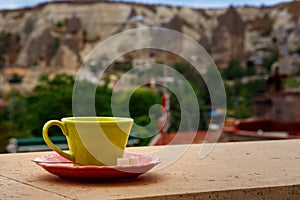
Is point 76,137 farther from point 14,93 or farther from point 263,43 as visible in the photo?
point 263,43

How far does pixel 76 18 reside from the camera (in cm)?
5734

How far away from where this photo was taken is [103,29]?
58.7 meters

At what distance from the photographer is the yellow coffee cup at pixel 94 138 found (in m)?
0.77

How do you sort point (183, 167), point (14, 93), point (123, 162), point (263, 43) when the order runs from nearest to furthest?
point (123, 162), point (183, 167), point (14, 93), point (263, 43)

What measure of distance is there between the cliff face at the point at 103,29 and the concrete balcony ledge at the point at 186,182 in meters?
43.8

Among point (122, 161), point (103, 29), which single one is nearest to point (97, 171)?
point (122, 161)

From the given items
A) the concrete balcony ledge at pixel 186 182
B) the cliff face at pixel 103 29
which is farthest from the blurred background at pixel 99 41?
the concrete balcony ledge at pixel 186 182

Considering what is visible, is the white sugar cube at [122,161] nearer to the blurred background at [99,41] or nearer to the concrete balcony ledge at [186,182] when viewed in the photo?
the concrete balcony ledge at [186,182]

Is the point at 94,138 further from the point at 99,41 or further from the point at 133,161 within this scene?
the point at 99,41

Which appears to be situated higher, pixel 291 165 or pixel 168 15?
pixel 168 15

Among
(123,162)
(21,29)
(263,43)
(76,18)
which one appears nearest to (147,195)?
(123,162)

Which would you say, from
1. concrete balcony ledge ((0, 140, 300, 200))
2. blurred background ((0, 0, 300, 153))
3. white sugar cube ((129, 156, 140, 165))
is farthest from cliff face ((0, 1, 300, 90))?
white sugar cube ((129, 156, 140, 165))

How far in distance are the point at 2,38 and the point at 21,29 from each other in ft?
11.4

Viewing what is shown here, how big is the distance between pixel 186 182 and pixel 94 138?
134mm
